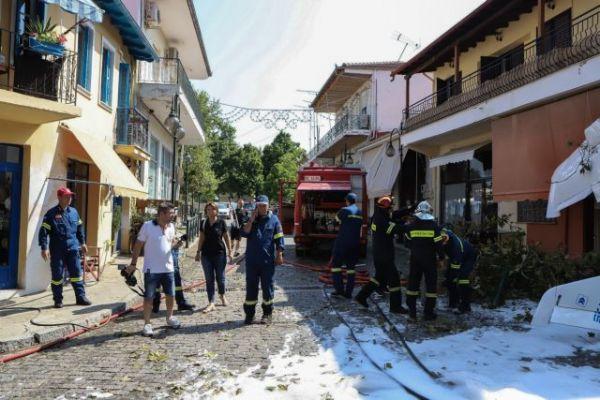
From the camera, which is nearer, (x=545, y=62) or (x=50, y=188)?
(x=50, y=188)

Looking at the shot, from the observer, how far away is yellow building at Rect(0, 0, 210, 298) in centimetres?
780

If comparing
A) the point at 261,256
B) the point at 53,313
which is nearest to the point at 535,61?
the point at 261,256

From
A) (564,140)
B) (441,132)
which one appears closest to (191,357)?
(564,140)

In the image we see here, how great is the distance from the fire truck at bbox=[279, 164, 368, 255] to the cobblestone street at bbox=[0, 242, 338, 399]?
6.66 m

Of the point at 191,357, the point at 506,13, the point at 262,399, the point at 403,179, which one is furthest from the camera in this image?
the point at 403,179

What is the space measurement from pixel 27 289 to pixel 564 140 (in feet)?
32.0

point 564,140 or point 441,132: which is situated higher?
point 441,132

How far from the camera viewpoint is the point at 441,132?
14.0m

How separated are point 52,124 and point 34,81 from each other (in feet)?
2.95

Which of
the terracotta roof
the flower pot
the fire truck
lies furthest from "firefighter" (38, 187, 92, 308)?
the terracotta roof

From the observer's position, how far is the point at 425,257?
7.17 metres

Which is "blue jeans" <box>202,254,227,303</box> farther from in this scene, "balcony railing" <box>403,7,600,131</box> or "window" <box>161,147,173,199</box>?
"window" <box>161,147,173,199</box>

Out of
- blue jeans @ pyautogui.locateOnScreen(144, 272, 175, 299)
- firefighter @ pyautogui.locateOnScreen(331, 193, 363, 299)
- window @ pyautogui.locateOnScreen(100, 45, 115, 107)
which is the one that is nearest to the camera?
blue jeans @ pyautogui.locateOnScreen(144, 272, 175, 299)

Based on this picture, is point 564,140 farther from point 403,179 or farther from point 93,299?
point 403,179
